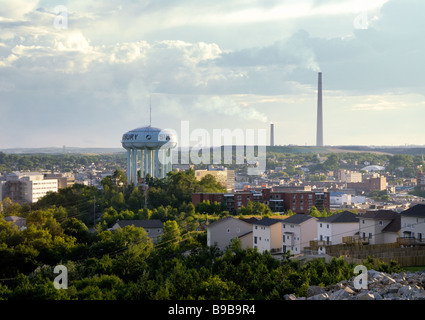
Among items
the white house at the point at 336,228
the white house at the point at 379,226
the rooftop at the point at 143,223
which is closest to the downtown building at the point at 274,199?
the rooftop at the point at 143,223

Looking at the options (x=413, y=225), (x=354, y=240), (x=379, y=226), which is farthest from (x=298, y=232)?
(x=413, y=225)

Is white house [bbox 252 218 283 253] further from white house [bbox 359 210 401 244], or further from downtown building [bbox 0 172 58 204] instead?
downtown building [bbox 0 172 58 204]

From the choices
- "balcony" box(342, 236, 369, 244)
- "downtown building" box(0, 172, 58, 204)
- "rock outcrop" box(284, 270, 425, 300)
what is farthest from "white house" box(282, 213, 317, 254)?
"downtown building" box(0, 172, 58, 204)

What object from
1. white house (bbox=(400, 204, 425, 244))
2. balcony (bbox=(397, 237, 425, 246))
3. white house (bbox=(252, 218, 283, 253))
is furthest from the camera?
white house (bbox=(252, 218, 283, 253))

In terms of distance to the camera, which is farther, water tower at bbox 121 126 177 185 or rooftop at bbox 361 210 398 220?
water tower at bbox 121 126 177 185

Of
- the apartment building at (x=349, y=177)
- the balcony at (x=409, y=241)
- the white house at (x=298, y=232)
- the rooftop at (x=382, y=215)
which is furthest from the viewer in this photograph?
the apartment building at (x=349, y=177)

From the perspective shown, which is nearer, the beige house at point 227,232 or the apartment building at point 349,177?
the beige house at point 227,232

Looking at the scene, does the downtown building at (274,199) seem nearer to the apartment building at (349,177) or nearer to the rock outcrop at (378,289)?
the rock outcrop at (378,289)
